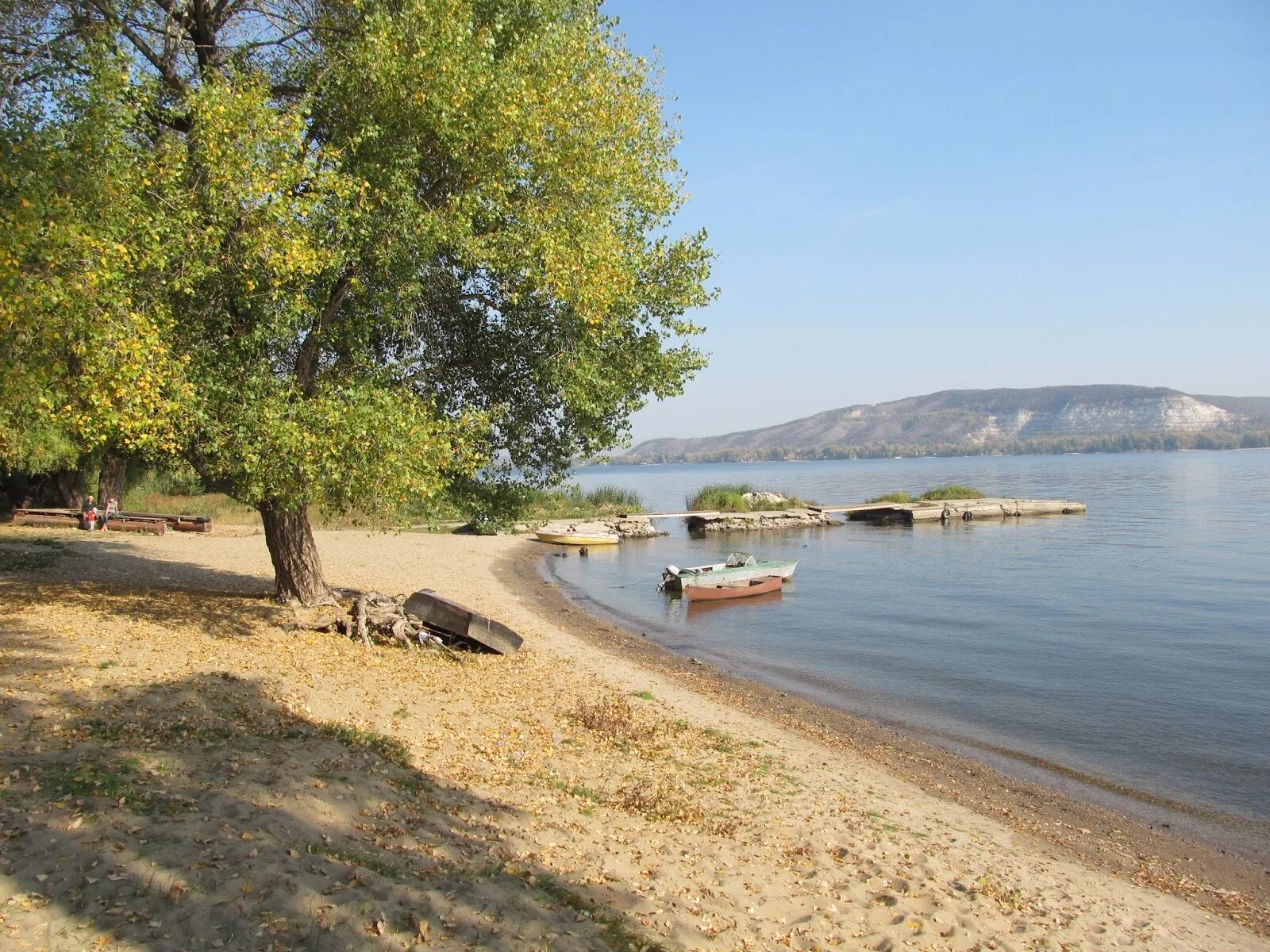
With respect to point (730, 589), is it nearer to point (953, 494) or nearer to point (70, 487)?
point (70, 487)

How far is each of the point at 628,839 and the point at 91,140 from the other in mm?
10093

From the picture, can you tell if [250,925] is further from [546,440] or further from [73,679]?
[546,440]

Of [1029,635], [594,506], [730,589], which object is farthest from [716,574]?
[594,506]

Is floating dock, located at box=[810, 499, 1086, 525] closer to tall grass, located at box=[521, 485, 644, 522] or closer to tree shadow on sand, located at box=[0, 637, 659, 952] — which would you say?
tall grass, located at box=[521, 485, 644, 522]

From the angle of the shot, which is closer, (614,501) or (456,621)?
(456,621)

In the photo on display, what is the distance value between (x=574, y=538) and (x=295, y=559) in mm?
29973

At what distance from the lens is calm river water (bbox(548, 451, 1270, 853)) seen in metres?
14.8

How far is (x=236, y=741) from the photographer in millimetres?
8227

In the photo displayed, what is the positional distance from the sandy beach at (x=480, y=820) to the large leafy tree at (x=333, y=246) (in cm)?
277

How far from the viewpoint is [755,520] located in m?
56.1

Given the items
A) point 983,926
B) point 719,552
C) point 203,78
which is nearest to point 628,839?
point 983,926

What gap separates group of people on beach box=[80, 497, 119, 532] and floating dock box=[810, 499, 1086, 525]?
43.3 m

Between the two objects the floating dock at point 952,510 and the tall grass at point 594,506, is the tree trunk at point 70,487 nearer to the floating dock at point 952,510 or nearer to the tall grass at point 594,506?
the tall grass at point 594,506

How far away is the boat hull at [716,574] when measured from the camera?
29.9 m
